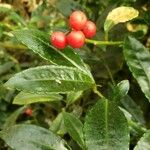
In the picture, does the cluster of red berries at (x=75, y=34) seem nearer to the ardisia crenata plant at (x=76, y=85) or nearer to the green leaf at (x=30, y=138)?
the ardisia crenata plant at (x=76, y=85)

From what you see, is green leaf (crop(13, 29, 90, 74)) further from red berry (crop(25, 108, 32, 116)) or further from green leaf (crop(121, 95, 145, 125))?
red berry (crop(25, 108, 32, 116))

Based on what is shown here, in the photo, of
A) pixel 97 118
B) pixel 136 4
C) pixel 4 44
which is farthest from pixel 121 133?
Result: pixel 4 44

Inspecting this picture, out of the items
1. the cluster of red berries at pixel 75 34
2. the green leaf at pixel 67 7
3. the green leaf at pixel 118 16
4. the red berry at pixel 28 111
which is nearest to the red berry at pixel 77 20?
the cluster of red berries at pixel 75 34

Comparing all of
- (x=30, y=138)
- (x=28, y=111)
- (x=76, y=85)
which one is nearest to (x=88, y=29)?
(x=76, y=85)

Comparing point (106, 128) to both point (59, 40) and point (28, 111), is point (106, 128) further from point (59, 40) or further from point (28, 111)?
point (28, 111)

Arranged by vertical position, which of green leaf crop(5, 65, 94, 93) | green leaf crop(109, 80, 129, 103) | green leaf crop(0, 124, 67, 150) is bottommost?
green leaf crop(0, 124, 67, 150)

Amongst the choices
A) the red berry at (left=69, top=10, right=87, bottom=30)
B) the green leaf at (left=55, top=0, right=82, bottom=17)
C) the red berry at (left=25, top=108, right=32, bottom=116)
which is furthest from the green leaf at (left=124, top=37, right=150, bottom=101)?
the red berry at (left=25, top=108, right=32, bottom=116)

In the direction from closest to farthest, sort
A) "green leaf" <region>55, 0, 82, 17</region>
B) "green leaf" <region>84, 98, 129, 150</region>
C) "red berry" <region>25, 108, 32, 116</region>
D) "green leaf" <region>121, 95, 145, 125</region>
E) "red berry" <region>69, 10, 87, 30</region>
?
"green leaf" <region>84, 98, 129, 150</region>, "red berry" <region>69, 10, 87, 30</region>, "green leaf" <region>121, 95, 145, 125</region>, "green leaf" <region>55, 0, 82, 17</region>, "red berry" <region>25, 108, 32, 116</region>
